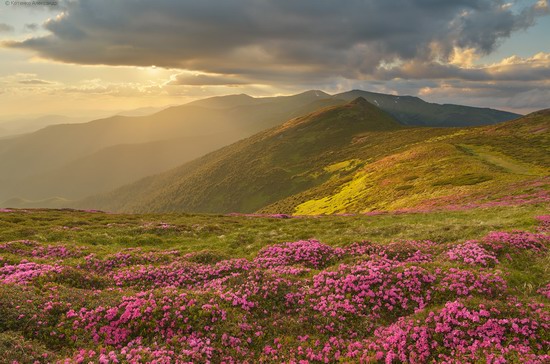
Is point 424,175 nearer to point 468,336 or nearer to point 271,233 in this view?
point 271,233

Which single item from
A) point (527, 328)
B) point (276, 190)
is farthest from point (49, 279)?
point (276, 190)

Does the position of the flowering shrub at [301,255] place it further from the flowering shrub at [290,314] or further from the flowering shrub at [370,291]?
the flowering shrub at [370,291]

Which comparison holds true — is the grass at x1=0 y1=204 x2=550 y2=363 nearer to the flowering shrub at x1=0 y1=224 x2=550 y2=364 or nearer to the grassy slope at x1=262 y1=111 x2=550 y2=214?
the flowering shrub at x1=0 y1=224 x2=550 y2=364

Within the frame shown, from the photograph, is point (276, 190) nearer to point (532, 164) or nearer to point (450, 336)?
point (532, 164)

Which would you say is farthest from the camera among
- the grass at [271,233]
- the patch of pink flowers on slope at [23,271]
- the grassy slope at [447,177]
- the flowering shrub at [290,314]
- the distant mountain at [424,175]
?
the distant mountain at [424,175]

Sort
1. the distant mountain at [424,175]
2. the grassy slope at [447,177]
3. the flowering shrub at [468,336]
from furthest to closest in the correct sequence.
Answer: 1. the distant mountain at [424,175]
2. the grassy slope at [447,177]
3. the flowering shrub at [468,336]

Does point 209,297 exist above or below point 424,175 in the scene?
above

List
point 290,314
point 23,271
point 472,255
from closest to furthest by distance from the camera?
1. point 290,314
2. point 472,255
3. point 23,271

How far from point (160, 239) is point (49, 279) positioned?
17398mm

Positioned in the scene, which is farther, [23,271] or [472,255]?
[23,271]

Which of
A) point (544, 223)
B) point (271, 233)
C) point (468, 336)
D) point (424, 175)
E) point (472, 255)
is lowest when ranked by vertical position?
point (271, 233)

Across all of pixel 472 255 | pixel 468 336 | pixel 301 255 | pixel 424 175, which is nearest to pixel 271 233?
pixel 301 255

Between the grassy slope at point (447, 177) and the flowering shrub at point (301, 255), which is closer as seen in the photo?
the flowering shrub at point (301, 255)

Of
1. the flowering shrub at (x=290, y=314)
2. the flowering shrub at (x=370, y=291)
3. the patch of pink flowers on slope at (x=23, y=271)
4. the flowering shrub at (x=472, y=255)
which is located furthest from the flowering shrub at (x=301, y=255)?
the patch of pink flowers on slope at (x=23, y=271)
